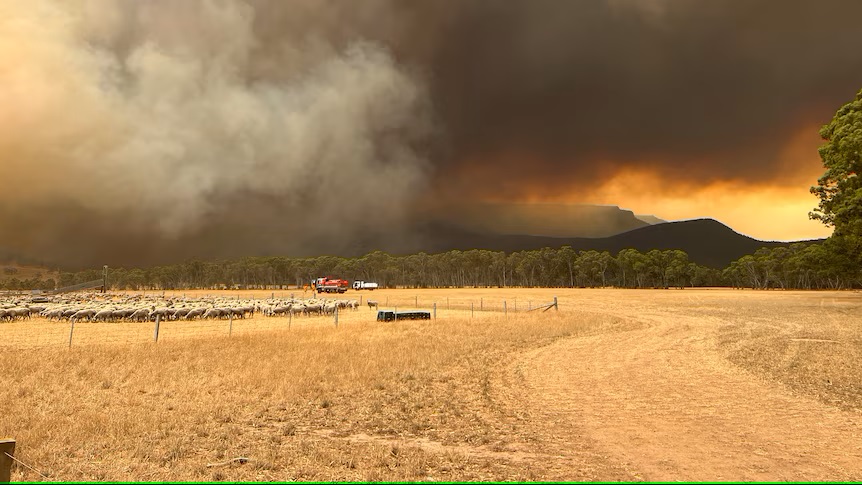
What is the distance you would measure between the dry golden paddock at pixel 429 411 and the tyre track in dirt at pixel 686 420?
6 centimetres

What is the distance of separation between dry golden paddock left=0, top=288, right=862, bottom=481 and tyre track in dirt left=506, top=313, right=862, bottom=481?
0.06m

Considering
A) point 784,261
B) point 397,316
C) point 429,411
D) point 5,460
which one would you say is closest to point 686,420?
point 429,411

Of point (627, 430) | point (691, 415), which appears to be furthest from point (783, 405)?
point (627, 430)

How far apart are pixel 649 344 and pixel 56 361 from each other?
25.6 meters

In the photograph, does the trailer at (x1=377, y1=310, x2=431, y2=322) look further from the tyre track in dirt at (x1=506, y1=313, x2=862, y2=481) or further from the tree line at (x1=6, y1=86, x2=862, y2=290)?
the tree line at (x1=6, y1=86, x2=862, y2=290)

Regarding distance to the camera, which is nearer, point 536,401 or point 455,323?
point 536,401

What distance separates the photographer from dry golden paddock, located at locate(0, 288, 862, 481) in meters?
8.20

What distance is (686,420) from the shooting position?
1113 centimetres

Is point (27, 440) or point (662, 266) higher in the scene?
point (662, 266)

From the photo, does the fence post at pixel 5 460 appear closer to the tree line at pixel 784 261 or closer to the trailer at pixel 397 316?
the trailer at pixel 397 316

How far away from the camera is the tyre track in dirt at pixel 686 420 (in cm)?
820

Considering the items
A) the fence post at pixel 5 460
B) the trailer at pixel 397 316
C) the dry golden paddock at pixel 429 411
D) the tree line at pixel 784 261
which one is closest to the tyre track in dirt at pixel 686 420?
the dry golden paddock at pixel 429 411

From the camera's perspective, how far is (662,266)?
160875 mm

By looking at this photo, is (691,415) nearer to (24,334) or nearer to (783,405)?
(783,405)
